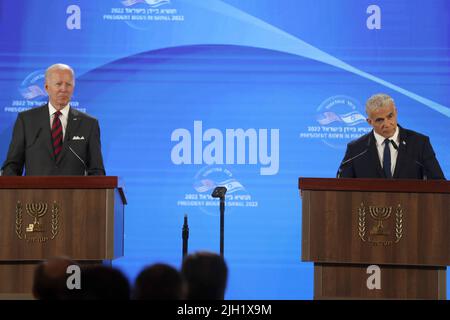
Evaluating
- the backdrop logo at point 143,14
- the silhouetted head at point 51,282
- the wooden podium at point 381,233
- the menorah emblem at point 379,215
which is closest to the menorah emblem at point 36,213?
the wooden podium at point 381,233

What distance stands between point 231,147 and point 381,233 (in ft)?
10.0

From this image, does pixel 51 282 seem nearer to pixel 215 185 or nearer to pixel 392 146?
pixel 392 146

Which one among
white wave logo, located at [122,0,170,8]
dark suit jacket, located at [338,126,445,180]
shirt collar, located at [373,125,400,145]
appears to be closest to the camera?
dark suit jacket, located at [338,126,445,180]

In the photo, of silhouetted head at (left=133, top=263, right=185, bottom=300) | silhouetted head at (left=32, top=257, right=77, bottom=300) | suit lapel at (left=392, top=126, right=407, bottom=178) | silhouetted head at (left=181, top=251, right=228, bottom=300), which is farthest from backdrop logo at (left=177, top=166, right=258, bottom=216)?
silhouetted head at (left=133, top=263, right=185, bottom=300)

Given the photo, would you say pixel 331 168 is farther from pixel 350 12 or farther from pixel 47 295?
pixel 47 295

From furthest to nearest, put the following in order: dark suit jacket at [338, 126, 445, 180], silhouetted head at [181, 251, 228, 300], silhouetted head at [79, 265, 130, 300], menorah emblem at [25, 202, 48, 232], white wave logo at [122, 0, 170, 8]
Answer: white wave logo at [122, 0, 170, 8], dark suit jacket at [338, 126, 445, 180], menorah emblem at [25, 202, 48, 232], silhouetted head at [181, 251, 228, 300], silhouetted head at [79, 265, 130, 300]

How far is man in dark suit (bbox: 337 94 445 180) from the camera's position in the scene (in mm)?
6008

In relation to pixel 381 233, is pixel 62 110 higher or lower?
higher

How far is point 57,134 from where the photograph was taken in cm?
610

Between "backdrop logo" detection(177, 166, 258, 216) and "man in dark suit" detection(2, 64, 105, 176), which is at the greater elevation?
"man in dark suit" detection(2, 64, 105, 176)

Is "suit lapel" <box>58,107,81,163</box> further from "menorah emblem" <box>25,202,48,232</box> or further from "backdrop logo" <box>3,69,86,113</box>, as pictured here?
"backdrop logo" <box>3,69,86,113</box>

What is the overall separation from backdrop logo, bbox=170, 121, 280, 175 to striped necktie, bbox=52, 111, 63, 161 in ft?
7.01

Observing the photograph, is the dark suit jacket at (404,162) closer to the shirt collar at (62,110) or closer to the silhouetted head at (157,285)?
the shirt collar at (62,110)

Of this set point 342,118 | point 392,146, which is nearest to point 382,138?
point 392,146
